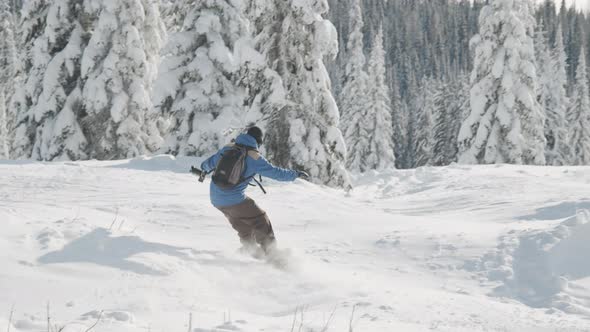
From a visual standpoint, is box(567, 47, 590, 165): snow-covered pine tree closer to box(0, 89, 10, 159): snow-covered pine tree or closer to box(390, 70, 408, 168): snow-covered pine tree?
box(390, 70, 408, 168): snow-covered pine tree

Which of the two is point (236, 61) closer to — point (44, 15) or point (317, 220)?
point (317, 220)

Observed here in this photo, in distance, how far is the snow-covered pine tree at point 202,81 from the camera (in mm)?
17969

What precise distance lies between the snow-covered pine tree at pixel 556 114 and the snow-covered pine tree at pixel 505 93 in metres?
17.1

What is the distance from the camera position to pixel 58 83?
2008 cm

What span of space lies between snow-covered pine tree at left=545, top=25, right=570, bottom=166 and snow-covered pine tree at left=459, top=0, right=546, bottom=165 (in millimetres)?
17061

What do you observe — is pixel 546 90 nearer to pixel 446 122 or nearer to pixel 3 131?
pixel 446 122

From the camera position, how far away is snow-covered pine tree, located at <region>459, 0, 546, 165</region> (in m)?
24.3

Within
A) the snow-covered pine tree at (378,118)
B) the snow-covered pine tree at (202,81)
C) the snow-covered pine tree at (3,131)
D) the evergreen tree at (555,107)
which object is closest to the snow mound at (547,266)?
the snow-covered pine tree at (202,81)

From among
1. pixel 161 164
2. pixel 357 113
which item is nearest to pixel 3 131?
pixel 357 113

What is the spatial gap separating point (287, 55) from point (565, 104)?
45.0 m

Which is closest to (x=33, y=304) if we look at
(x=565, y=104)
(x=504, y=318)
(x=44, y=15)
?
(x=504, y=318)

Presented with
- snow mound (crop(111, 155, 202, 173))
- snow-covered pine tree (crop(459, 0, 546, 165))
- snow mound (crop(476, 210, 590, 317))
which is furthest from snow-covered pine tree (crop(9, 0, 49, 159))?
snow-covered pine tree (crop(459, 0, 546, 165))

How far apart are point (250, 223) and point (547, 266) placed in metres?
3.70

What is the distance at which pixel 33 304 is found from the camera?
4.34 m
